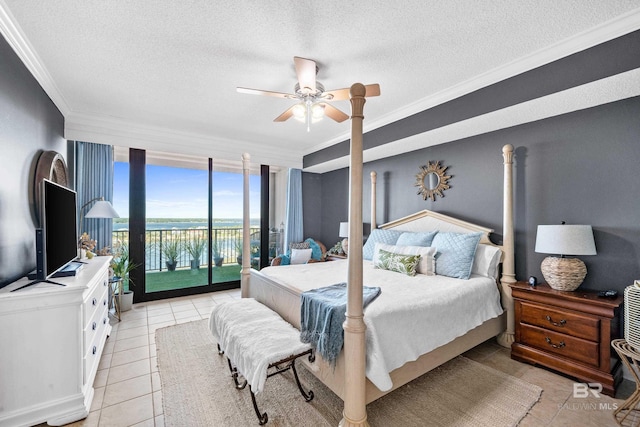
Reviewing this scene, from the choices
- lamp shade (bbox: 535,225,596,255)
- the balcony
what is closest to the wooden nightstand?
lamp shade (bbox: 535,225,596,255)

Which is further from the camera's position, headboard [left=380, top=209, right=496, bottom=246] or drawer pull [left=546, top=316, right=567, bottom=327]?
headboard [left=380, top=209, right=496, bottom=246]

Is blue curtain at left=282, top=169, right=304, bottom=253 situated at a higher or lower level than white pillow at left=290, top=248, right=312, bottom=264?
higher

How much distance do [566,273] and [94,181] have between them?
18.2 feet

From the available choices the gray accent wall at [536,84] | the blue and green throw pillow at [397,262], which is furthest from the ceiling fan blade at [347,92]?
the blue and green throw pillow at [397,262]

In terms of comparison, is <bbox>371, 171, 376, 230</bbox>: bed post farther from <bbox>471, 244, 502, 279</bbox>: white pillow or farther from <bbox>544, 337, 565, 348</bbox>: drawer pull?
<bbox>544, 337, 565, 348</bbox>: drawer pull

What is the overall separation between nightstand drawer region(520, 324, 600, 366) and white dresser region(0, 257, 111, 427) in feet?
11.6

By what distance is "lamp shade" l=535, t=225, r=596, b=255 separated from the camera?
222cm

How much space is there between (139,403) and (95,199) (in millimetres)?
2944

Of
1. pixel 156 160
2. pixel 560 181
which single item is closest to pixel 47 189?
pixel 156 160

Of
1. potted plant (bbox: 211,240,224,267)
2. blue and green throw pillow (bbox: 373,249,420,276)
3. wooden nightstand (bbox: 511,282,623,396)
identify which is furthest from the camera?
potted plant (bbox: 211,240,224,267)

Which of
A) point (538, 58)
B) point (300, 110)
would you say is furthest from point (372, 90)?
point (538, 58)

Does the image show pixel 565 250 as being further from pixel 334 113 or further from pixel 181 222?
pixel 181 222

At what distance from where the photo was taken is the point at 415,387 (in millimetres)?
2178

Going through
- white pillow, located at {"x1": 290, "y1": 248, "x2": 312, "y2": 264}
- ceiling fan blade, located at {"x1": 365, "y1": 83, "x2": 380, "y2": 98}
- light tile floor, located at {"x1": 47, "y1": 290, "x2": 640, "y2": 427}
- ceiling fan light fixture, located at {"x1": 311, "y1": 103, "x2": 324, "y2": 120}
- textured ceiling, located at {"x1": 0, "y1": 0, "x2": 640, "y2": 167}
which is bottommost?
light tile floor, located at {"x1": 47, "y1": 290, "x2": 640, "y2": 427}
